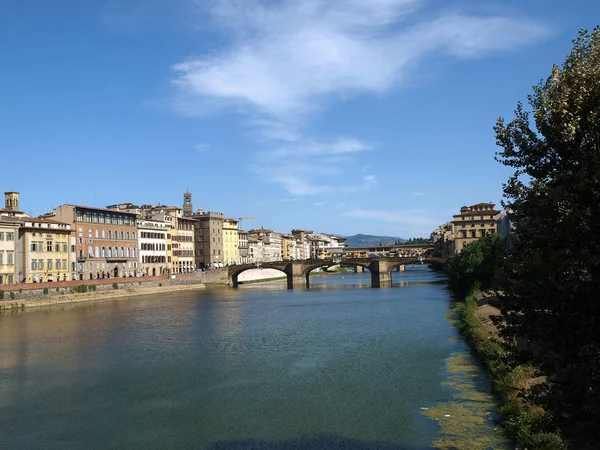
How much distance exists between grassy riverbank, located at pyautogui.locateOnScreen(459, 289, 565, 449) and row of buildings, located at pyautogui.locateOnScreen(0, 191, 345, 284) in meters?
48.4

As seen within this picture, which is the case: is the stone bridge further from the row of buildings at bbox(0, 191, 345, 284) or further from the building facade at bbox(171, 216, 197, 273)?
the row of buildings at bbox(0, 191, 345, 284)

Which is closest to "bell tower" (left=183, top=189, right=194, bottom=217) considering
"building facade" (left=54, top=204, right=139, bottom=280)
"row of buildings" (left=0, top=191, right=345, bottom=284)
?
"row of buildings" (left=0, top=191, right=345, bottom=284)

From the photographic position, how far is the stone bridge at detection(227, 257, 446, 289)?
86.2 meters

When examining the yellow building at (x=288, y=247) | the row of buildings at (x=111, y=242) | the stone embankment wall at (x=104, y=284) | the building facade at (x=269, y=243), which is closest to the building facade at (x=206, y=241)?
the row of buildings at (x=111, y=242)

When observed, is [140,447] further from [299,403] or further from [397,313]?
[397,313]

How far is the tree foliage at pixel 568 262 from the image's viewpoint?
23.4ft

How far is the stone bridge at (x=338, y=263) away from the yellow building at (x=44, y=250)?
32.1m

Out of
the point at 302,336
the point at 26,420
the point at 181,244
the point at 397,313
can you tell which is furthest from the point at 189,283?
the point at 26,420

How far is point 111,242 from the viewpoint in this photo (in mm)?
75875

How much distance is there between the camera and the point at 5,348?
31.0 metres

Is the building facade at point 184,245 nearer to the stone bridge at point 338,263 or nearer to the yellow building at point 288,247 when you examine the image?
the stone bridge at point 338,263

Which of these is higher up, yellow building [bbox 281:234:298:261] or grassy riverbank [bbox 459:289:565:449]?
yellow building [bbox 281:234:298:261]

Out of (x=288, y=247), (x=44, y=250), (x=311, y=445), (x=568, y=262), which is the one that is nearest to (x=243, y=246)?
(x=288, y=247)

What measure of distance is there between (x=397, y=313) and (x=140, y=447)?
31.5 m
